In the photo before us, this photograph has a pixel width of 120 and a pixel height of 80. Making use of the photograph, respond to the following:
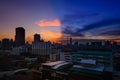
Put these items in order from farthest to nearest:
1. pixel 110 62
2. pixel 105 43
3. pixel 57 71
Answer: pixel 105 43, pixel 110 62, pixel 57 71

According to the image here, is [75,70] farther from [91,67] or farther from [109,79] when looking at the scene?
[109,79]

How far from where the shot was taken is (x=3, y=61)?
1914 cm

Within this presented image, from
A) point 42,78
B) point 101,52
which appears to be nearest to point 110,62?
point 101,52

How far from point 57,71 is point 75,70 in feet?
4.21

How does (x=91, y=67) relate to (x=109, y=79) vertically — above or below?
above

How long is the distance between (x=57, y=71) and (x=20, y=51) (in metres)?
24.0

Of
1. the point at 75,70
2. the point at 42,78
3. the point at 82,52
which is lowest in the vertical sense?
the point at 42,78

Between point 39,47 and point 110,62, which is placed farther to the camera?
point 39,47

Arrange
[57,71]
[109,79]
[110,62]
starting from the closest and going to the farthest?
[109,79], [57,71], [110,62]

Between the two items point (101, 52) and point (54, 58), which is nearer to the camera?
→ point (101, 52)

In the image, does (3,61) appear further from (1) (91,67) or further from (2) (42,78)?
(1) (91,67)

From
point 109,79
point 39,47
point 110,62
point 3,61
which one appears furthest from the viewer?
point 39,47

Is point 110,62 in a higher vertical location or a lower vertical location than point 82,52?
lower

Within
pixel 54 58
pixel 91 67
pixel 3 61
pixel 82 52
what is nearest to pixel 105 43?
pixel 54 58
